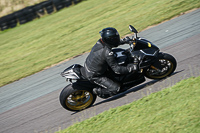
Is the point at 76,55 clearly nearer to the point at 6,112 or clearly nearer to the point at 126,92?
the point at 6,112

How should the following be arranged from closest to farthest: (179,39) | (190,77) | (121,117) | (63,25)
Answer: (121,117) → (190,77) → (179,39) → (63,25)

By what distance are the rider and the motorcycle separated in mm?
169

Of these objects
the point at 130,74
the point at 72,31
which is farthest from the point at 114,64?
the point at 72,31

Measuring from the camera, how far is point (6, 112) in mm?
7637

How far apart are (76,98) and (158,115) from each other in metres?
2.31

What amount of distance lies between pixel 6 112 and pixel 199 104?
225 inches

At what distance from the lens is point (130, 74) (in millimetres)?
5840

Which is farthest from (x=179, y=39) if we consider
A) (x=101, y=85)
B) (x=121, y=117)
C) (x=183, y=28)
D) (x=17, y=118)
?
(x=17, y=118)

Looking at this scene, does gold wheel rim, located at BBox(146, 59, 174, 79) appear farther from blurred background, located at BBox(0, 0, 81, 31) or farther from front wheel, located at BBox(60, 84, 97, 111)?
blurred background, located at BBox(0, 0, 81, 31)

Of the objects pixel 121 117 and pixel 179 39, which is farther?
pixel 179 39

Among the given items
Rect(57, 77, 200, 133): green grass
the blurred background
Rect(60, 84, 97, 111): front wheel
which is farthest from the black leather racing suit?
the blurred background

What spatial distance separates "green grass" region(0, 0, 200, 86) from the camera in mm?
11984

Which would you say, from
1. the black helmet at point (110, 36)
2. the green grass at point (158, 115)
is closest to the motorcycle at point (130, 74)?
the black helmet at point (110, 36)

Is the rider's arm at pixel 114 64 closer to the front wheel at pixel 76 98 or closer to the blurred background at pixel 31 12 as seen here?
the front wheel at pixel 76 98
